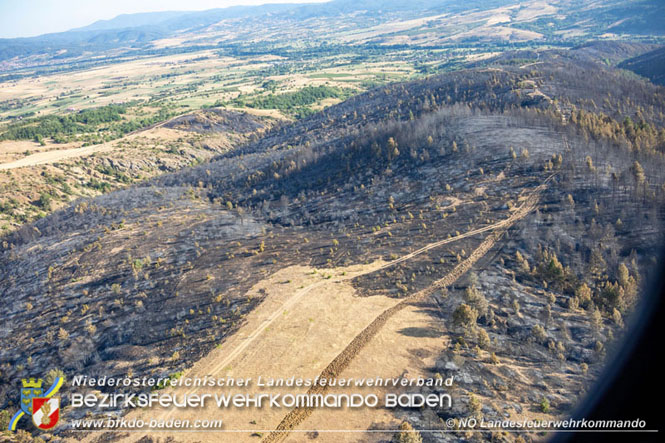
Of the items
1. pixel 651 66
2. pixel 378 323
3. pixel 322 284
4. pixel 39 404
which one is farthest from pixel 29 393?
pixel 651 66

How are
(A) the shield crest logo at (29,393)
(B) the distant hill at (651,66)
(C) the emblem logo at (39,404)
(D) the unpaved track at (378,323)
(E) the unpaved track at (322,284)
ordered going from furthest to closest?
(B) the distant hill at (651,66) → (E) the unpaved track at (322,284) → (A) the shield crest logo at (29,393) → (C) the emblem logo at (39,404) → (D) the unpaved track at (378,323)

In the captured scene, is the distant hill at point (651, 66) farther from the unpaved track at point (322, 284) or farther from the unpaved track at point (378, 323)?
the unpaved track at point (322, 284)

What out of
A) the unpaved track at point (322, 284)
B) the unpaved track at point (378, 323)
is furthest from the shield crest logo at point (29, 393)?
the unpaved track at point (378, 323)

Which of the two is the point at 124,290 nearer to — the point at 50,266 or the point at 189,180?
the point at 50,266

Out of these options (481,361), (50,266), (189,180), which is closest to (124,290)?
(50,266)

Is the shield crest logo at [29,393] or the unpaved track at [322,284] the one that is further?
the unpaved track at [322,284]

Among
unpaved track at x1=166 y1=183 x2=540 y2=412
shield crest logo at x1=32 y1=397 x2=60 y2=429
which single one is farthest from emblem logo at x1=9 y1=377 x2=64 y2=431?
unpaved track at x1=166 y1=183 x2=540 y2=412
